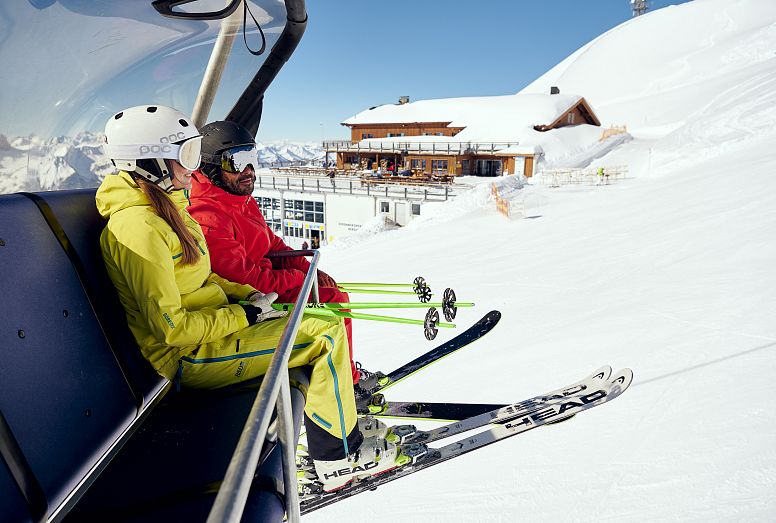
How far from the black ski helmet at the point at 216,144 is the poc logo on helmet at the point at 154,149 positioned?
0.83 meters

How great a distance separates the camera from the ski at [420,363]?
320cm

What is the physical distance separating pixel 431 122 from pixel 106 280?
38825mm

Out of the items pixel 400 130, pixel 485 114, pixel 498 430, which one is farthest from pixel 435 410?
pixel 400 130

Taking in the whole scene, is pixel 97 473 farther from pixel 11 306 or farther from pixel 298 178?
pixel 298 178

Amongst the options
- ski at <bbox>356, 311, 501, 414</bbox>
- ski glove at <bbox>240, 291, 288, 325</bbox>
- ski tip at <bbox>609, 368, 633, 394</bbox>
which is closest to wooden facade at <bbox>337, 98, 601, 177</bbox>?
ski at <bbox>356, 311, 501, 414</bbox>

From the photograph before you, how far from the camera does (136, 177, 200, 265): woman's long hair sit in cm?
204

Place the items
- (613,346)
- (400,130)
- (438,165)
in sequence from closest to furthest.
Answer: (613,346) → (438,165) → (400,130)

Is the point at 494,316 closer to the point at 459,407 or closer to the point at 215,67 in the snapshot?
the point at 459,407

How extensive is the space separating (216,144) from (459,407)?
7.63ft

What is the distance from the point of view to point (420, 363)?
3.82 metres

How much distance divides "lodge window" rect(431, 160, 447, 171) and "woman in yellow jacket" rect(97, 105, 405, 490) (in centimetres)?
3062

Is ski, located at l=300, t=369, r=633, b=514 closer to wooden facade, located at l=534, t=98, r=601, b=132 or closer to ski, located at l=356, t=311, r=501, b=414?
ski, located at l=356, t=311, r=501, b=414

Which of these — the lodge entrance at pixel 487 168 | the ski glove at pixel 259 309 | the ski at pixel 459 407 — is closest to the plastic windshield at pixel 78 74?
the ski glove at pixel 259 309

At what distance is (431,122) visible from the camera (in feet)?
128
